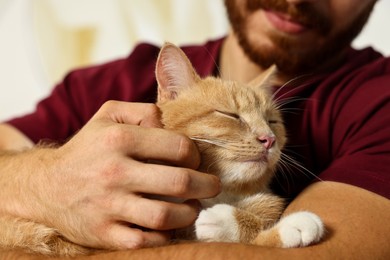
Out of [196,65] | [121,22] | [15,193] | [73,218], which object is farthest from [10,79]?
[73,218]

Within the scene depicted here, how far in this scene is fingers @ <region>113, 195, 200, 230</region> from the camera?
37.1 inches

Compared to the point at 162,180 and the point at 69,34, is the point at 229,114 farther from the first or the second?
the point at 69,34

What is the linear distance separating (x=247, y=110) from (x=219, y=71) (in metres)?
0.54

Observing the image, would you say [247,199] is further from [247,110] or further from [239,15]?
[239,15]

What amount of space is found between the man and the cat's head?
10 centimetres

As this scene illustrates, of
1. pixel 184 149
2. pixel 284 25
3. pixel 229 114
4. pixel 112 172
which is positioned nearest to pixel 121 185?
pixel 112 172

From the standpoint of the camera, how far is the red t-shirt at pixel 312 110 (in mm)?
1193

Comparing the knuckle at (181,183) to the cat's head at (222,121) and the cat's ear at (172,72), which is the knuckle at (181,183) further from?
the cat's ear at (172,72)

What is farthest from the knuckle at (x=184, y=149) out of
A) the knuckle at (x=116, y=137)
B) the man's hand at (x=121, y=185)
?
the knuckle at (x=116, y=137)

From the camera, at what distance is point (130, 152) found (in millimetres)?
976

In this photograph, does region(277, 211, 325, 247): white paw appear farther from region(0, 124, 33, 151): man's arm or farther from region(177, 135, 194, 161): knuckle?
region(0, 124, 33, 151): man's arm

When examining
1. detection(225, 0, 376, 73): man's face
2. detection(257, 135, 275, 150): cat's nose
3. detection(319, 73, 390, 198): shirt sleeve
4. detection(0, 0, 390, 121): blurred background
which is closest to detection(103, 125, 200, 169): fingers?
detection(257, 135, 275, 150): cat's nose

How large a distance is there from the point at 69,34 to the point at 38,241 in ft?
6.53

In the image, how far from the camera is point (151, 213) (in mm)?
942
